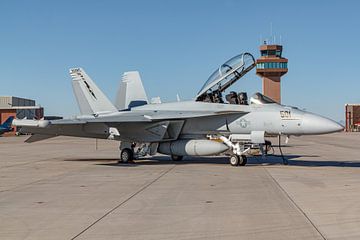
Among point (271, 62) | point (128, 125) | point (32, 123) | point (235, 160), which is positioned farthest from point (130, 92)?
point (271, 62)

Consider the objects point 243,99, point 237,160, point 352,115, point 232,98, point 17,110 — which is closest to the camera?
point 237,160

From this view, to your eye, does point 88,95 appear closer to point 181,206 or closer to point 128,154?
point 128,154

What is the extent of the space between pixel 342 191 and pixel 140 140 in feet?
28.8

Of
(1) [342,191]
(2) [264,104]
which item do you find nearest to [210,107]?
(2) [264,104]

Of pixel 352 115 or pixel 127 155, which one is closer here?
pixel 127 155

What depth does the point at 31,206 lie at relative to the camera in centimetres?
741

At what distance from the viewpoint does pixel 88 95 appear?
19.5m

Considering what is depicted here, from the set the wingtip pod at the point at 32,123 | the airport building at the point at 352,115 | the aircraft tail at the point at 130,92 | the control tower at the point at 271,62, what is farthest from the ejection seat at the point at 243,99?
the airport building at the point at 352,115

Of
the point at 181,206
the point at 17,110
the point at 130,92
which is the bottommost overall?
the point at 181,206

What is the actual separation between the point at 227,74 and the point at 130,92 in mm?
5573

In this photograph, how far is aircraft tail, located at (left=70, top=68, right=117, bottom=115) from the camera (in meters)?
19.2

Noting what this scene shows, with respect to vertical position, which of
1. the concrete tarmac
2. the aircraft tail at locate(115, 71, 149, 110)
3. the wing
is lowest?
the concrete tarmac

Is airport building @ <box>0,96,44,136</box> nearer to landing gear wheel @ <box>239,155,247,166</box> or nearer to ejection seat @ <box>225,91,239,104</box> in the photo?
ejection seat @ <box>225,91,239,104</box>

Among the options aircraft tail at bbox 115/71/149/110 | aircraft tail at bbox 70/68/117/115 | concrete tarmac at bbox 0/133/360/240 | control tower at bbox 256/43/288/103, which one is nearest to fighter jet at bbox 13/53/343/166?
aircraft tail at bbox 115/71/149/110
